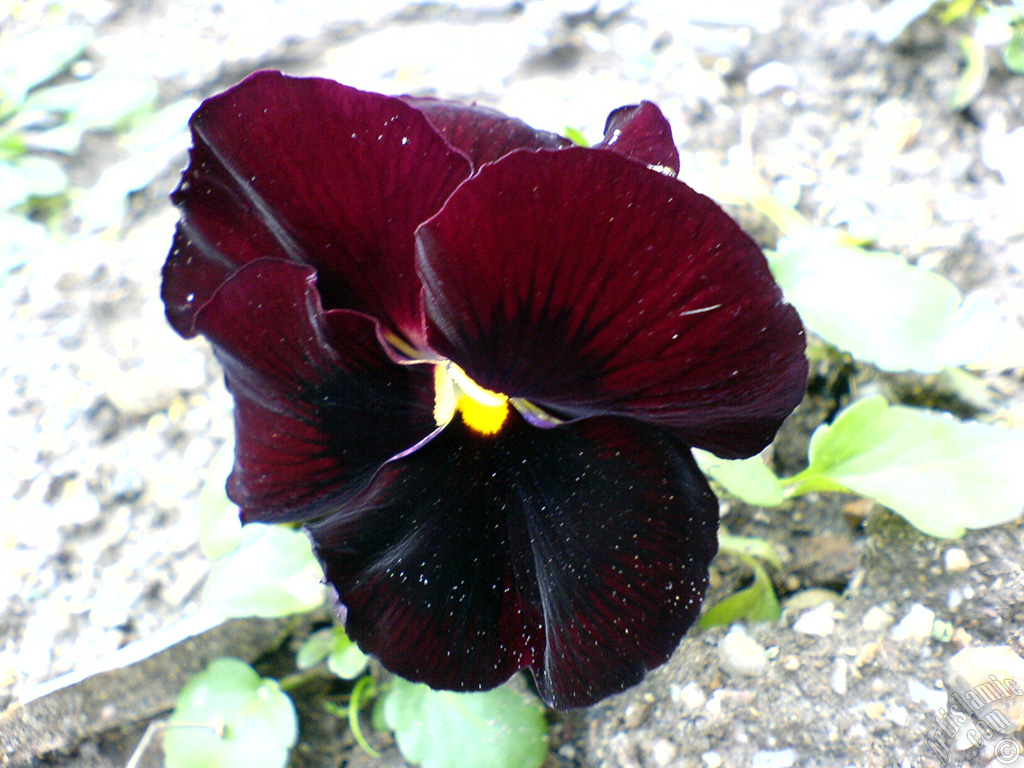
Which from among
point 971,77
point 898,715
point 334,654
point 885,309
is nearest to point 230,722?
point 334,654

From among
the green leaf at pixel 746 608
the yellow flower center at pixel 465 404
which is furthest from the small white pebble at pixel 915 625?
the yellow flower center at pixel 465 404

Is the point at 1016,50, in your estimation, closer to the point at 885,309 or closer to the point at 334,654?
the point at 885,309

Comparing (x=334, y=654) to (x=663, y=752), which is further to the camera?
(x=334, y=654)

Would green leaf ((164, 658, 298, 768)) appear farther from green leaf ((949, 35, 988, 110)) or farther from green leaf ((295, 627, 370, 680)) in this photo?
green leaf ((949, 35, 988, 110))

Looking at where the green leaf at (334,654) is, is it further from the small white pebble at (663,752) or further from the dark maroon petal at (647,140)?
the dark maroon petal at (647,140)

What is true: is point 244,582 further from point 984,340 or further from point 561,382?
point 984,340
